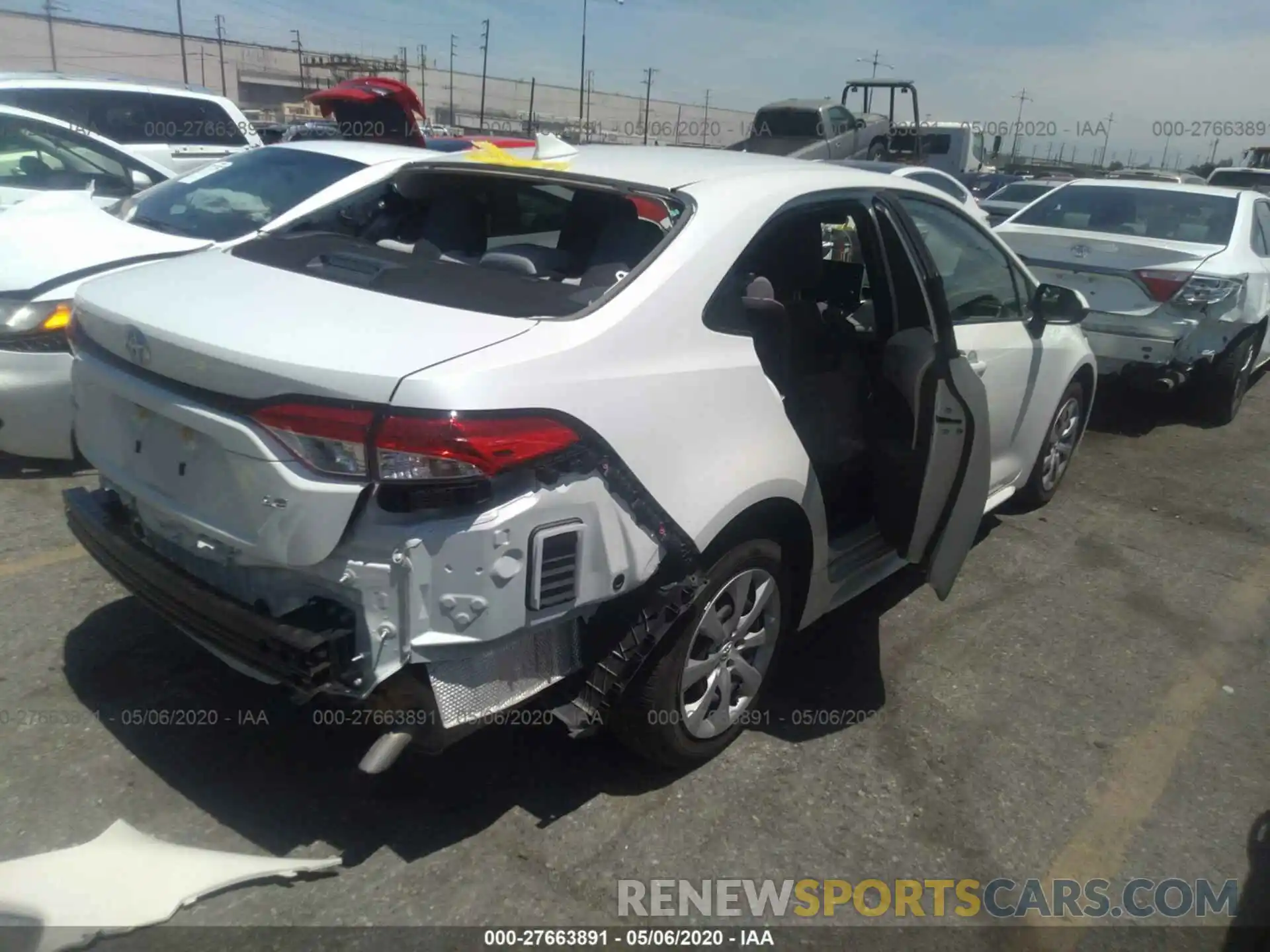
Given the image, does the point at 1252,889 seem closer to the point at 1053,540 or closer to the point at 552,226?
the point at 1053,540

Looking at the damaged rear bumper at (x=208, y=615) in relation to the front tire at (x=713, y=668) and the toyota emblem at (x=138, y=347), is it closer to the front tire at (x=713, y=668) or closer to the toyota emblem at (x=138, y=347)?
the toyota emblem at (x=138, y=347)

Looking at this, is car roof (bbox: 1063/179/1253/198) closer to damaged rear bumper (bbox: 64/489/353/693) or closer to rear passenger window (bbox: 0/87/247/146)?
damaged rear bumper (bbox: 64/489/353/693)

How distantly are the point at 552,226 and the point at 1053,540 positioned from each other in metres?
3.13

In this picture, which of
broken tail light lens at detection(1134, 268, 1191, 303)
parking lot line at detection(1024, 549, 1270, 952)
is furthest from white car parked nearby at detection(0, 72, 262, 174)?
parking lot line at detection(1024, 549, 1270, 952)

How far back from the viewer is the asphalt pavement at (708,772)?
260 centimetres

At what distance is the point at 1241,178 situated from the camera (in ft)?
60.1

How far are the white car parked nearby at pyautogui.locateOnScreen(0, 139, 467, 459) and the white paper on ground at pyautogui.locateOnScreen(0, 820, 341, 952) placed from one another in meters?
1.40

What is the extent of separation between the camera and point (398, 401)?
212cm

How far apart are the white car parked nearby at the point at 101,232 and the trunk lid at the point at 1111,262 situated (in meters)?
4.42

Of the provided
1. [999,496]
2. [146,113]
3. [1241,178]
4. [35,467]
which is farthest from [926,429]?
[1241,178]

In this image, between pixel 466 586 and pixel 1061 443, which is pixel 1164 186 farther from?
pixel 466 586

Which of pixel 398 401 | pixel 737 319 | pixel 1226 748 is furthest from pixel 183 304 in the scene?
pixel 1226 748

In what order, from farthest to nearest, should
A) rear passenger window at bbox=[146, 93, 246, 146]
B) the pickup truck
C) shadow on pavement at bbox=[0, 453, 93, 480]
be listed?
the pickup truck < rear passenger window at bbox=[146, 93, 246, 146] < shadow on pavement at bbox=[0, 453, 93, 480]

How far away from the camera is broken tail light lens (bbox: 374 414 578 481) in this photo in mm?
2109
